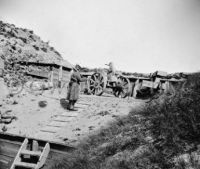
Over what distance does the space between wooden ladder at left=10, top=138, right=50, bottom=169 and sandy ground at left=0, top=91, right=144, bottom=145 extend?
0.94m

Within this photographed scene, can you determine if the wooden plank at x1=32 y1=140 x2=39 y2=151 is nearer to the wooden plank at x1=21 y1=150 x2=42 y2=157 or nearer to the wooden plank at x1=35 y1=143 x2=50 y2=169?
the wooden plank at x1=21 y1=150 x2=42 y2=157

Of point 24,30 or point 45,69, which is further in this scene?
point 24,30

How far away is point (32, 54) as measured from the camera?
82.1 feet

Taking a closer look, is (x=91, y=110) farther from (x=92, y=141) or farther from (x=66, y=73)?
(x=66, y=73)

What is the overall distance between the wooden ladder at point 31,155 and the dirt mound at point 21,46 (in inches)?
563

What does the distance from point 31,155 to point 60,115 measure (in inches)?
142

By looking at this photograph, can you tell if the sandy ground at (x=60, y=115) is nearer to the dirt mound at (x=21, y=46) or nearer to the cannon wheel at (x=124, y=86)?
the cannon wheel at (x=124, y=86)

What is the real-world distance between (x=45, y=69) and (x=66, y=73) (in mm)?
1836

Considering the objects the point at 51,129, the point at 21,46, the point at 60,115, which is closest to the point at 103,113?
the point at 60,115

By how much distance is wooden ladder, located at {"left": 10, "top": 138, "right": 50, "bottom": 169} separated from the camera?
6371 millimetres

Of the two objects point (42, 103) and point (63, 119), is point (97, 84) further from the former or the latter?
point (63, 119)

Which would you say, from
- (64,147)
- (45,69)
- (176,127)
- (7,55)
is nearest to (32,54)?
(7,55)

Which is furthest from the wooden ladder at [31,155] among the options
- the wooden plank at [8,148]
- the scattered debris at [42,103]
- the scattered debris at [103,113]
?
the scattered debris at [42,103]

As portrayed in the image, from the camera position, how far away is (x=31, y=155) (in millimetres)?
6906
